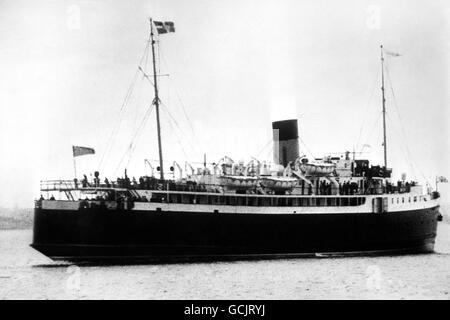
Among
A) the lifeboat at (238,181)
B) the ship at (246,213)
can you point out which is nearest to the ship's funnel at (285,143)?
the ship at (246,213)

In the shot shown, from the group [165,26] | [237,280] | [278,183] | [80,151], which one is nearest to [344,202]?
[278,183]

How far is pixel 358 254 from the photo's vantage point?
139ft

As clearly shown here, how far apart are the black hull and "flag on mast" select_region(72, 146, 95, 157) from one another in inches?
125

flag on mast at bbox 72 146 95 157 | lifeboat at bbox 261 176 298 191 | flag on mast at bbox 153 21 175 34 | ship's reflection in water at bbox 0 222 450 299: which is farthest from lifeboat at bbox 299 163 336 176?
flag on mast at bbox 72 146 95 157

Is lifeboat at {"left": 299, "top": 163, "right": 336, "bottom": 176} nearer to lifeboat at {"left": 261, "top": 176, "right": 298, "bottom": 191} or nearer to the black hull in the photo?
lifeboat at {"left": 261, "top": 176, "right": 298, "bottom": 191}

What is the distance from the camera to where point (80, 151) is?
35.1 metres

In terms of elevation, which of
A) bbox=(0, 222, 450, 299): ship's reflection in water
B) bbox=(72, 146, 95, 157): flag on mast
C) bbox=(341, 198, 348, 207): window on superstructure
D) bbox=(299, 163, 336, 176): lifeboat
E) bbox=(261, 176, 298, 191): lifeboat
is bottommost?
bbox=(0, 222, 450, 299): ship's reflection in water

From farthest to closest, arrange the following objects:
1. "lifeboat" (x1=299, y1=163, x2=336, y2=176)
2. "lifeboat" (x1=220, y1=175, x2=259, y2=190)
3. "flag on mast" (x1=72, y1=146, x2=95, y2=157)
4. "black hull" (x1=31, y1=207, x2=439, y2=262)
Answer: "lifeboat" (x1=299, y1=163, x2=336, y2=176) < "lifeboat" (x1=220, y1=175, x2=259, y2=190) < "flag on mast" (x1=72, y1=146, x2=95, y2=157) < "black hull" (x1=31, y1=207, x2=439, y2=262)

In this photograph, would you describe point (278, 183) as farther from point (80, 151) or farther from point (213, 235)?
point (80, 151)

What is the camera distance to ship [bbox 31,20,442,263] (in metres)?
34.9

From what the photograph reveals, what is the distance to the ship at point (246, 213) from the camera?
3494 cm

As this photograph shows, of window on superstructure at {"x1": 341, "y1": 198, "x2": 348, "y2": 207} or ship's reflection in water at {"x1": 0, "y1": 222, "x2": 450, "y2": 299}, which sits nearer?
ship's reflection in water at {"x1": 0, "y1": 222, "x2": 450, "y2": 299}

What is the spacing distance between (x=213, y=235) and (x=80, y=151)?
29.9 feet

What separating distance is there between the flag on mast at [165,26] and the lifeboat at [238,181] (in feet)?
31.1
